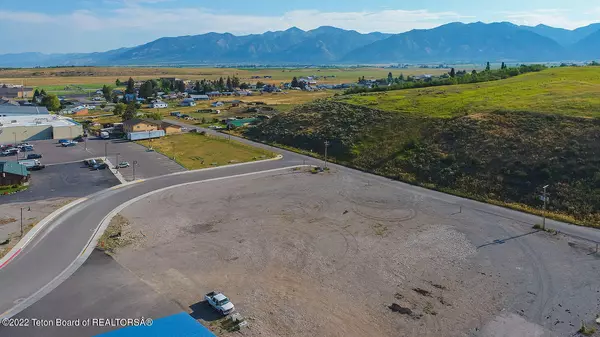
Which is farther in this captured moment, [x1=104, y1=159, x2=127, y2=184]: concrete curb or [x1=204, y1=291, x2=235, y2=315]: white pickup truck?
[x1=104, y1=159, x2=127, y2=184]: concrete curb

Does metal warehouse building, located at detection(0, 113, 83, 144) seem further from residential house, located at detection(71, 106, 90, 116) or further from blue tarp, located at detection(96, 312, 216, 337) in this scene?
blue tarp, located at detection(96, 312, 216, 337)

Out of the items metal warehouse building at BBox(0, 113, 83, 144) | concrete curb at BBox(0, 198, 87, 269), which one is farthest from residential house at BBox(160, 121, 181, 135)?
concrete curb at BBox(0, 198, 87, 269)

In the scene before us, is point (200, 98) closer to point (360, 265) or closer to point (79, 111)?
point (79, 111)

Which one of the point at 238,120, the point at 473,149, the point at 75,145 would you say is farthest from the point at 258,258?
the point at 238,120

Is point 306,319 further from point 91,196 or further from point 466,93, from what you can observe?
point 466,93

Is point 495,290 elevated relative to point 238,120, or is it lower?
lower

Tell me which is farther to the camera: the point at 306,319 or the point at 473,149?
the point at 473,149
